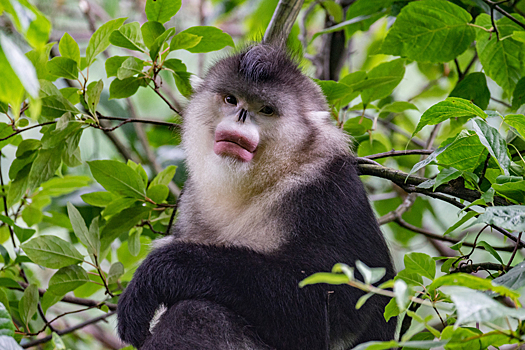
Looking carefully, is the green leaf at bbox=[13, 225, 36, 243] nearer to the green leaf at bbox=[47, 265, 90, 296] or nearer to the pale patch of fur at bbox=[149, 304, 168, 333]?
the green leaf at bbox=[47, 265, 90, 296]

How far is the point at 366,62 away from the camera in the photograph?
4.36 meters

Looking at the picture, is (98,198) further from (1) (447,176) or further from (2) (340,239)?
(1) (447,176)

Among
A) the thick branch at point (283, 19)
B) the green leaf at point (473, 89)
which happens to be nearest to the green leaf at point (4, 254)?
the thick branch at point (283, 19)

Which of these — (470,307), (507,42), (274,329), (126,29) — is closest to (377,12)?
(507,42)

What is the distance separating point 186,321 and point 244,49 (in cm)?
150

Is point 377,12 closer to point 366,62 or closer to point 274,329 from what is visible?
point 366,62

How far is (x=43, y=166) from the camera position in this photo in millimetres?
2459

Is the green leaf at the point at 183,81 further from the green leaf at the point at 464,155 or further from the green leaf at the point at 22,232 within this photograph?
the green leaf at the point at 464,155

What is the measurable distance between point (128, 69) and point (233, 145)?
60cm

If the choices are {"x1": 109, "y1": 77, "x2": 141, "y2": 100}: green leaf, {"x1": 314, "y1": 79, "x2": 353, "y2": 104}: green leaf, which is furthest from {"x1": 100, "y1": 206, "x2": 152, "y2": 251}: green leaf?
{"x1": 314, "y1": 79, "x2": 353, "y2": 104}: green leaf

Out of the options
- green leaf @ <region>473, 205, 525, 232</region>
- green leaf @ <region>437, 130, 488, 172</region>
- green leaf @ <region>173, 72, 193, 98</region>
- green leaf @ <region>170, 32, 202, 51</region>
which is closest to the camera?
green leaf @ <region>473, 205, 525, 232</region>

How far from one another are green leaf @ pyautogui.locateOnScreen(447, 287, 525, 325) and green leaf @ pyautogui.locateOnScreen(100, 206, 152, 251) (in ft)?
6.24

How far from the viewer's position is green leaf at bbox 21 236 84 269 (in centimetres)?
239

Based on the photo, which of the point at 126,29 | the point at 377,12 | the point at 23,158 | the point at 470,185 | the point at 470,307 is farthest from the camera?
the point at 377,12
